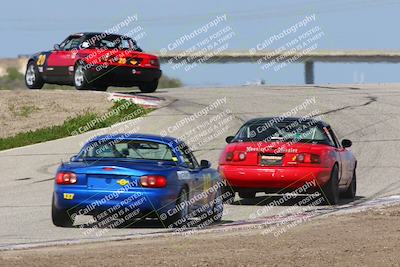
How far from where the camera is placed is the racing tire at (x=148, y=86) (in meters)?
31.3

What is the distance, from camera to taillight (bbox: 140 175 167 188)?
12820 millimetres

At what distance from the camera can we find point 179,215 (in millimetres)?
13141

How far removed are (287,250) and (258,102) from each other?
1963 cm

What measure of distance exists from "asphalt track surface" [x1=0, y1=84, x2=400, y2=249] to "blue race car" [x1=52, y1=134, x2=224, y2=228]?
26 cm

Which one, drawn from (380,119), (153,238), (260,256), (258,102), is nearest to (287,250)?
(260,256)

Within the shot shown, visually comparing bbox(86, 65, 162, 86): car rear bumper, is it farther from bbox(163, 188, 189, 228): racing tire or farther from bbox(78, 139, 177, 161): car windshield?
bbox(163, 188, 189, 228): racing tire

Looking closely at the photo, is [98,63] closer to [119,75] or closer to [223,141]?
[119,75]

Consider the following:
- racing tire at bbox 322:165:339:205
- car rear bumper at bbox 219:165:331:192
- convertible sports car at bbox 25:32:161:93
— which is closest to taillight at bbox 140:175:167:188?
car rear bumper at bbox 219:165:331:192

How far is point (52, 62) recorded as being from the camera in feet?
99.1

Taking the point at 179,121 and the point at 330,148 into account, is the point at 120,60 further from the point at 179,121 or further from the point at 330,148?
the point at 330,148

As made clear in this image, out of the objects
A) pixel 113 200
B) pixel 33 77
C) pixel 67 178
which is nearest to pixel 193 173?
pixel 113 200

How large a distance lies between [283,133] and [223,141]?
7644 mm

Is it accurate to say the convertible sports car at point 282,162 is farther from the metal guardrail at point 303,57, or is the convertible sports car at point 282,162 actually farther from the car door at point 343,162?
the metal guardrail at point 303,57

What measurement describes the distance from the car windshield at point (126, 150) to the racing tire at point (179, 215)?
1.74 feet
